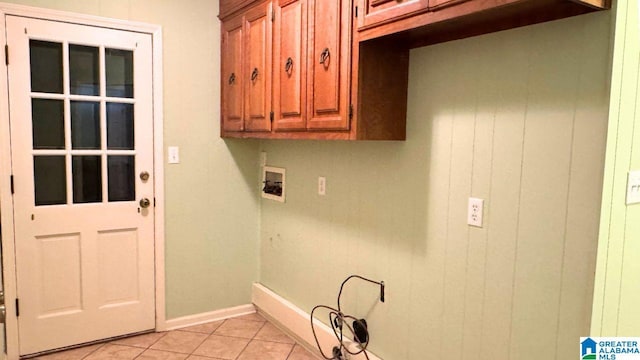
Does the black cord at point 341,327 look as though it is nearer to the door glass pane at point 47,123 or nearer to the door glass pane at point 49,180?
the door glass pane at point 49,180

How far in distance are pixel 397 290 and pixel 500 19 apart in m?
1.31

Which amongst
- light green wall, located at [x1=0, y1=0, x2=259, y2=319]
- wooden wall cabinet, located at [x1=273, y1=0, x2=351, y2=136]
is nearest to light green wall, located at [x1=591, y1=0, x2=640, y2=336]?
wooden wall cabinet, located at [x1=273, y1=0, x2=351, y2=136]

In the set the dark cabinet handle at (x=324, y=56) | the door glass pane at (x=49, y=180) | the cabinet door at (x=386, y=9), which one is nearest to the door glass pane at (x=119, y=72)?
the door glass pane at (x=49, y=180)

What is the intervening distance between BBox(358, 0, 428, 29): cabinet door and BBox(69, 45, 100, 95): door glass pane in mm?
1803

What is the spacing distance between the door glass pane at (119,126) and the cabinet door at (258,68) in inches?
30.7

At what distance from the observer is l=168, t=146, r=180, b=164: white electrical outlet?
3054 millimetres

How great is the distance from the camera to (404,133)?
2080 mm

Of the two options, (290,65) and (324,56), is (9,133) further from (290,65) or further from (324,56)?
(324,56)

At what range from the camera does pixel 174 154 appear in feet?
10.1

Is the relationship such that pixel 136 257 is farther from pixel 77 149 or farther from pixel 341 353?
pixel 341 353

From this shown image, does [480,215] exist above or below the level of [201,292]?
above

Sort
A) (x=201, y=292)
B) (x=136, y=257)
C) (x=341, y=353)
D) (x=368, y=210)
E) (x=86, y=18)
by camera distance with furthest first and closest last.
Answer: (x=201, y=292), (x=136, y=257), (x=86, y=18), (x=341, y=353), (x=368, y=210)

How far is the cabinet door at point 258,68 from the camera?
8.46 feet

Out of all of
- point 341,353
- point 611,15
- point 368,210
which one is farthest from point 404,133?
point 341,353
